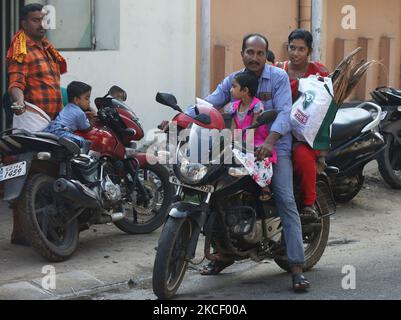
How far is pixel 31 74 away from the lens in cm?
689

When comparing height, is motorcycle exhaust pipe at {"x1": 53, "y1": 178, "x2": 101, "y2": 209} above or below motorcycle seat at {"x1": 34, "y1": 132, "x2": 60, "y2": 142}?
below

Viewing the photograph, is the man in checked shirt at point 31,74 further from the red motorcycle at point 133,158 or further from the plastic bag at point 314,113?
the plastic bag at point 314,113

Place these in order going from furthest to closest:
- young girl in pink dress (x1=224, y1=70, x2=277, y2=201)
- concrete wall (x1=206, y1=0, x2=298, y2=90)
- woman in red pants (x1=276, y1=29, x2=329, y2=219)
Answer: concrete wall (x1=206, y1=0, x2=298, y2=90), woman in red pants (x1=276, y1=29, x2=329, y2=219), young girl in pink dress (x1=224, y1=70, x2=277, y2=201)

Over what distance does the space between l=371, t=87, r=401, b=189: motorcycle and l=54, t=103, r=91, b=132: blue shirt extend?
4297mm

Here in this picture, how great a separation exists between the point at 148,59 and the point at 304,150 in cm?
382

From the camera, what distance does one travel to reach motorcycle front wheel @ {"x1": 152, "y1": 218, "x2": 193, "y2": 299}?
5.21 m

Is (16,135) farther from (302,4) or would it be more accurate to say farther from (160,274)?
(302,4)

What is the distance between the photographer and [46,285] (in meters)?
5.88

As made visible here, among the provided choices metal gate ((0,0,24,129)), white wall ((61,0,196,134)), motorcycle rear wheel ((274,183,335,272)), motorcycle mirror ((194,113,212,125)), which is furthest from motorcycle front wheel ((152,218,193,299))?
metal gate ((0,0,24,129))

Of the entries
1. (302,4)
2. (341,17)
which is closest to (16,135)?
(302,4)

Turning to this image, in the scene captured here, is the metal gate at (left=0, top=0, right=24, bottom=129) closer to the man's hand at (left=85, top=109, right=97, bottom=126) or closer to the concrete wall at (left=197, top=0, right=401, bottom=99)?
the man's hand at (left=85, top=109, right=97, bottom=126)

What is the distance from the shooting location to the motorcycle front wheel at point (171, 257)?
17.1 ft
